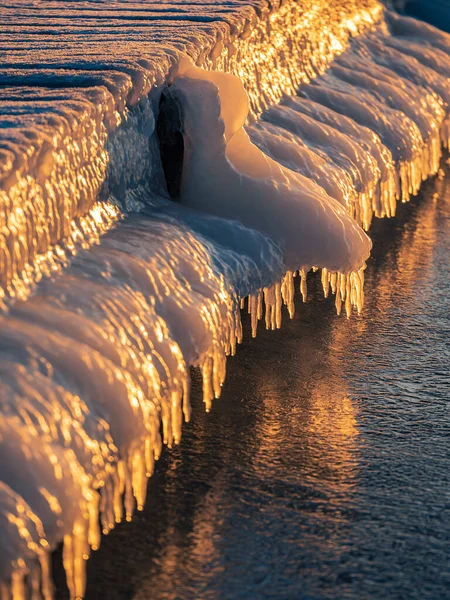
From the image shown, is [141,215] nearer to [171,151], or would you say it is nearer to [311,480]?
[171,151]

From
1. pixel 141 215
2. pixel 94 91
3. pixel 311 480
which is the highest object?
pixel 94 91

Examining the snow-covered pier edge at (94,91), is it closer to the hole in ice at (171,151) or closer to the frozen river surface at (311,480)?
the hole in ice at (171,151)

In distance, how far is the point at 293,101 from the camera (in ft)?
16.6

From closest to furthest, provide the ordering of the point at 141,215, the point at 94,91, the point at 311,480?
the point at 311,480 → the point at 94,91 → the point at 141,215

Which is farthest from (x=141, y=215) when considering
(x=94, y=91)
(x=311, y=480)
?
(x=311, y=480)

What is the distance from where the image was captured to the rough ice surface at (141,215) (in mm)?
2221

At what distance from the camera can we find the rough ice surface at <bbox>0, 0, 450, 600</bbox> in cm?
222

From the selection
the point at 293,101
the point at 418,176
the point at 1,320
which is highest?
the point at 1,320

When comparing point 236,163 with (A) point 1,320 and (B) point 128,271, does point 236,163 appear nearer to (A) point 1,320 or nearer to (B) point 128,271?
(B) point 128,271

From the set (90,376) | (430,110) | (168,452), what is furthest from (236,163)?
(430,110)

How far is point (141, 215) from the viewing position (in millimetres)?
3334

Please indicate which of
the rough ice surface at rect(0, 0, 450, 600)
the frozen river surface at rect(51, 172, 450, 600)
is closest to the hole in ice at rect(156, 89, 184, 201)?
the rough ice surface at rect(0, 0, 450, 600)

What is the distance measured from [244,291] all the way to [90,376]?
3.16 feet

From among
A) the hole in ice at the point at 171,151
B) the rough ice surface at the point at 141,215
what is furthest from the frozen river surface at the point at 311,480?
the hole in ice at the point at 171,151
